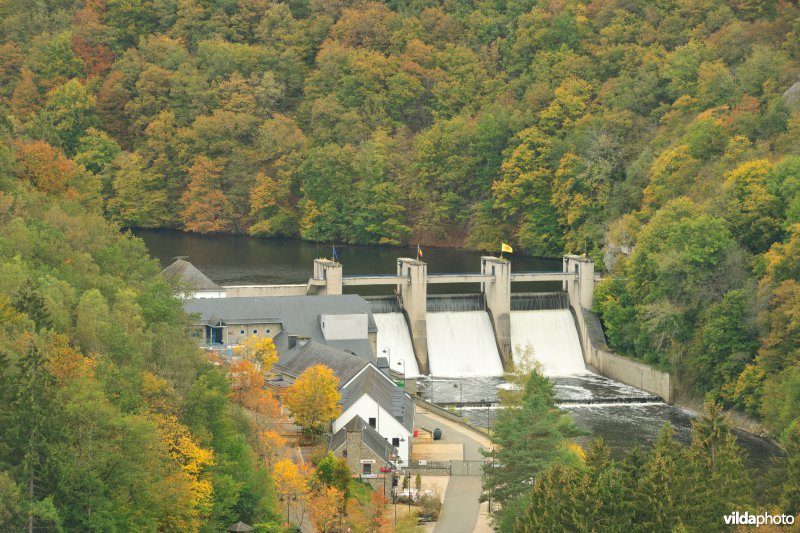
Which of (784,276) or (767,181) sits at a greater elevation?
(767,181)

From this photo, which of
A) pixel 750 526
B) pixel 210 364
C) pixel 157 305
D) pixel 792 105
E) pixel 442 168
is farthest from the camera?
pixel 442 168

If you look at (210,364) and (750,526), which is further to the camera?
(210,364)

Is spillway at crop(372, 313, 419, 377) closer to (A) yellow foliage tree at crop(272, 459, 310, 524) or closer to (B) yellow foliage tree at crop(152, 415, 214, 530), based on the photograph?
(A) yellow foliage tree at crop(272, 459, 310, 524)

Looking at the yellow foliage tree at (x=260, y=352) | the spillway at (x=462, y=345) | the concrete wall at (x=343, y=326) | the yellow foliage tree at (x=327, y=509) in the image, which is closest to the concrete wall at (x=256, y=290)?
the spillway at (x=462, y=345)

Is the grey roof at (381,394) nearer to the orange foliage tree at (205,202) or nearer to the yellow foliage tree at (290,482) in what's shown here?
the yellow foliage tree at (290,482)

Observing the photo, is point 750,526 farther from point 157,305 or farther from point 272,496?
point 157,305

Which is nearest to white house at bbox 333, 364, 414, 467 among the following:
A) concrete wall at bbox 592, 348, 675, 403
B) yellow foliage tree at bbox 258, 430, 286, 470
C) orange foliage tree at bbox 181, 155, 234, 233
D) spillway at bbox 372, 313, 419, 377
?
yellow foliage tree at bbox 258, 430, 286, 470

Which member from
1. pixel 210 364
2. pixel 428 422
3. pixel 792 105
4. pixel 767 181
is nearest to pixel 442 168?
pixel 792 105
